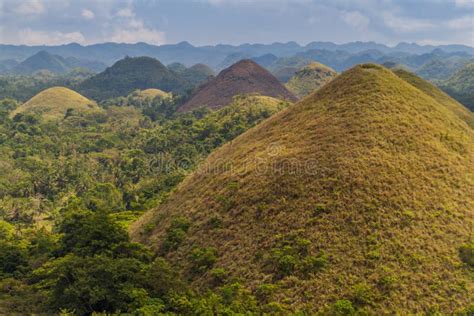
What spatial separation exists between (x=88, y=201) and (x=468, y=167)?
52.9m

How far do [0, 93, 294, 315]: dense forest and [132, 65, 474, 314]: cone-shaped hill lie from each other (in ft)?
7.30

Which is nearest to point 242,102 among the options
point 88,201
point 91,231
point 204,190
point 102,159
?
point 102,159

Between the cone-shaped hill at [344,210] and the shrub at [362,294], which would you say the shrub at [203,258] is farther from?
the shrub at [362,294]

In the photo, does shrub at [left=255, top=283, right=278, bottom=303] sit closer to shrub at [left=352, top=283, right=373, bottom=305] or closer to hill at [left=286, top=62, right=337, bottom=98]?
shrub at [left=352, top=283, right=373, bottom=305]

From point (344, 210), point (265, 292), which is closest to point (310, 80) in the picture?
point (344, 210)

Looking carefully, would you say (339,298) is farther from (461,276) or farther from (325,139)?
(325,139)

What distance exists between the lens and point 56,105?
175 m

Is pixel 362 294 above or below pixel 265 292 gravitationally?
above

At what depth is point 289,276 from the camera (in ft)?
82.8

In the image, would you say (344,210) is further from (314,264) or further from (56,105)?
(56,105)

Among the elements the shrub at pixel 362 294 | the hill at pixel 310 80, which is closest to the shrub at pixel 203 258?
the shrub at pixel 362 294

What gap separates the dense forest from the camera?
24500 mm

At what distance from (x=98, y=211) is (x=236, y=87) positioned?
128 meters

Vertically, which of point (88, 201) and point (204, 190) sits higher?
point (204, 190)
